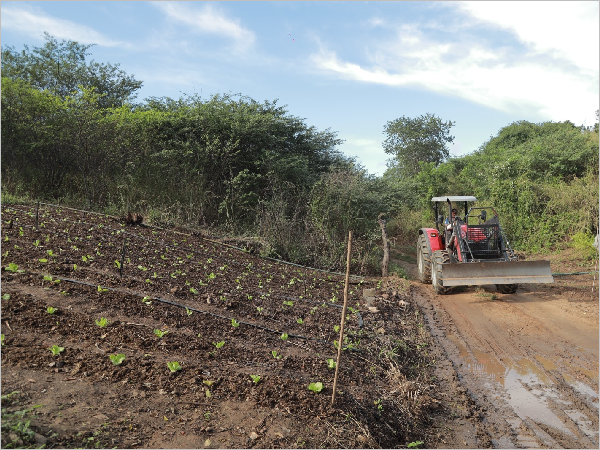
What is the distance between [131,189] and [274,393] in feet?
38.1

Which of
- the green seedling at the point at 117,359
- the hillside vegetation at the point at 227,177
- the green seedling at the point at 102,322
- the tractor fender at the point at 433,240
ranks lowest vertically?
the green seedling at the point at 117,359

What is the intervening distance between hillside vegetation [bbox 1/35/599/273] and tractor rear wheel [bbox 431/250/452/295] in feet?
8.64

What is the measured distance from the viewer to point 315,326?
648 cm

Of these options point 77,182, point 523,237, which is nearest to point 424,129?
point 523,237

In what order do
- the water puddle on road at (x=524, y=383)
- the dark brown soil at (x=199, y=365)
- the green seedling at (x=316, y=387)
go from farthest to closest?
1. the water puddle on road at (x=524, y=383)
2. the green seedling at (x=316, y=387)
3. the dark brown soil at (x=199, y=365)

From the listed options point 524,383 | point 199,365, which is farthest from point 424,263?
point 199,365

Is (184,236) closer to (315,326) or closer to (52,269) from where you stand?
(52,269)

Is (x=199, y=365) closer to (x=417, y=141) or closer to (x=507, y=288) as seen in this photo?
(x=507, y=288)

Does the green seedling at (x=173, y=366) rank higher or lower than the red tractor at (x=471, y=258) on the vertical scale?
lower

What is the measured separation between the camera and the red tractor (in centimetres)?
905

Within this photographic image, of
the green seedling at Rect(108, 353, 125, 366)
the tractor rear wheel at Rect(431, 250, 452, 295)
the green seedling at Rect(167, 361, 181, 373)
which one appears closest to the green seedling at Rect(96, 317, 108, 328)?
the green seedling at Rect(108, 353, 125, 366)

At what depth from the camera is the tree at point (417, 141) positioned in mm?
32156

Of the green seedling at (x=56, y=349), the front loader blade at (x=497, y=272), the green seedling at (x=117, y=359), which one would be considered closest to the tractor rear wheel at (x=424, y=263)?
the front loader blade at (x=497, y=272)

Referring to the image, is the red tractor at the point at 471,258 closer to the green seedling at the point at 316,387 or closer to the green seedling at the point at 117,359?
the green seedling at the point at 316,387
